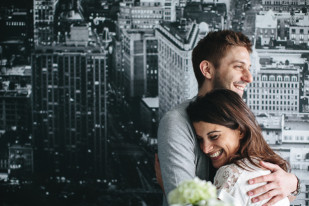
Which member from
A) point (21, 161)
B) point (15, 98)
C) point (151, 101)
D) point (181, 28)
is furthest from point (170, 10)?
point (21, 161)

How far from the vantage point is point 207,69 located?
1.59 meters

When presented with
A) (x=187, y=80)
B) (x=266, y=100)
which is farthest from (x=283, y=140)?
(x=187, y=80)

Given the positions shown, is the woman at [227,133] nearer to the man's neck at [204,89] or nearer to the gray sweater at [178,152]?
the gray sweater at [178,152]

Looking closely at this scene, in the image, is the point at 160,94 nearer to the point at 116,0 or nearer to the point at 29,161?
the point at 116,0

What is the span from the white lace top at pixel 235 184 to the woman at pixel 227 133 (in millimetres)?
10

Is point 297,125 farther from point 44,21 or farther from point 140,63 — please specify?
point 44,21

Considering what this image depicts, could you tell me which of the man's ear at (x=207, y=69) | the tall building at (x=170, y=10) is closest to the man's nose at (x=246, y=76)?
the man's ear at (x=207, y=69)

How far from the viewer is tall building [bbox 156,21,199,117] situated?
314cm

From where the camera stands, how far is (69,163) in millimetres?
3299

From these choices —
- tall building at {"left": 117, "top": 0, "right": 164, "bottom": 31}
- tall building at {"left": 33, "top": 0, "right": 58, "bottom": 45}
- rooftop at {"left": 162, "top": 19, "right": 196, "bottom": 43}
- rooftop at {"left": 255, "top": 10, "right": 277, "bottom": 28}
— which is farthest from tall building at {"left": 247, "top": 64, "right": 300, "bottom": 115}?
tall building at {"left": 33, "top": 0, "right": 58, "bottom": 45}

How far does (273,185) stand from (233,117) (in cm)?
23

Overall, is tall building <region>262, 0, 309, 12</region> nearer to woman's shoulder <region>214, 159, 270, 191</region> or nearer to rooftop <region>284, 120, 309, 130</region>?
rooftop <region>284, 120, 309, 130</region>

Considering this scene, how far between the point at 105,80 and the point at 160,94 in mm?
426

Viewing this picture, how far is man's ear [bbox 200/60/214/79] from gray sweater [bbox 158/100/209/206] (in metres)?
0.20
